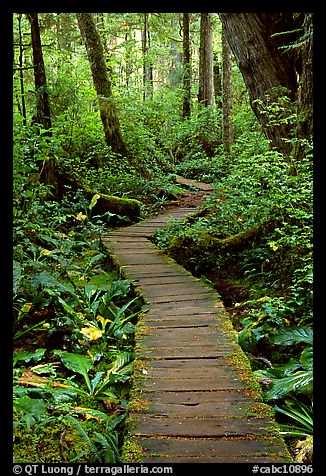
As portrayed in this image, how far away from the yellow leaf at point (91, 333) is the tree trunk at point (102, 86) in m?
→ 9.13

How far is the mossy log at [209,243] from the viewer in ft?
21.2

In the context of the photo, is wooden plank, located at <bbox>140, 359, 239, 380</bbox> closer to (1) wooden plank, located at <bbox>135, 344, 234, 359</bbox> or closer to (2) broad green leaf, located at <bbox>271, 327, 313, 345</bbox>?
(1) wooden plank, located at <bbox>135, 344, 234, 359</bbox>

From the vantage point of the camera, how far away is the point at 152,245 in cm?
771

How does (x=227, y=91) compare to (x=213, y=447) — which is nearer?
(x=213, y=447)

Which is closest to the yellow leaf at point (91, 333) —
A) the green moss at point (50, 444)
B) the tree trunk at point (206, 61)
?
the green moss at point (50, 444)

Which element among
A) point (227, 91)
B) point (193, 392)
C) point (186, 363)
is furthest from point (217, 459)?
point (227, 91)

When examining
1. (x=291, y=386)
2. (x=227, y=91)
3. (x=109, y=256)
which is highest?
(x=227, y=91)

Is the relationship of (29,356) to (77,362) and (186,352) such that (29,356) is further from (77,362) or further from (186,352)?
(186,352)

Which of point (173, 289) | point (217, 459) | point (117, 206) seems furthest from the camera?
point (117, 206)

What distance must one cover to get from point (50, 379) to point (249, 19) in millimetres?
7062

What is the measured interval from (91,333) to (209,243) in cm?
281

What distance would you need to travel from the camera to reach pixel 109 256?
702 centimetres
